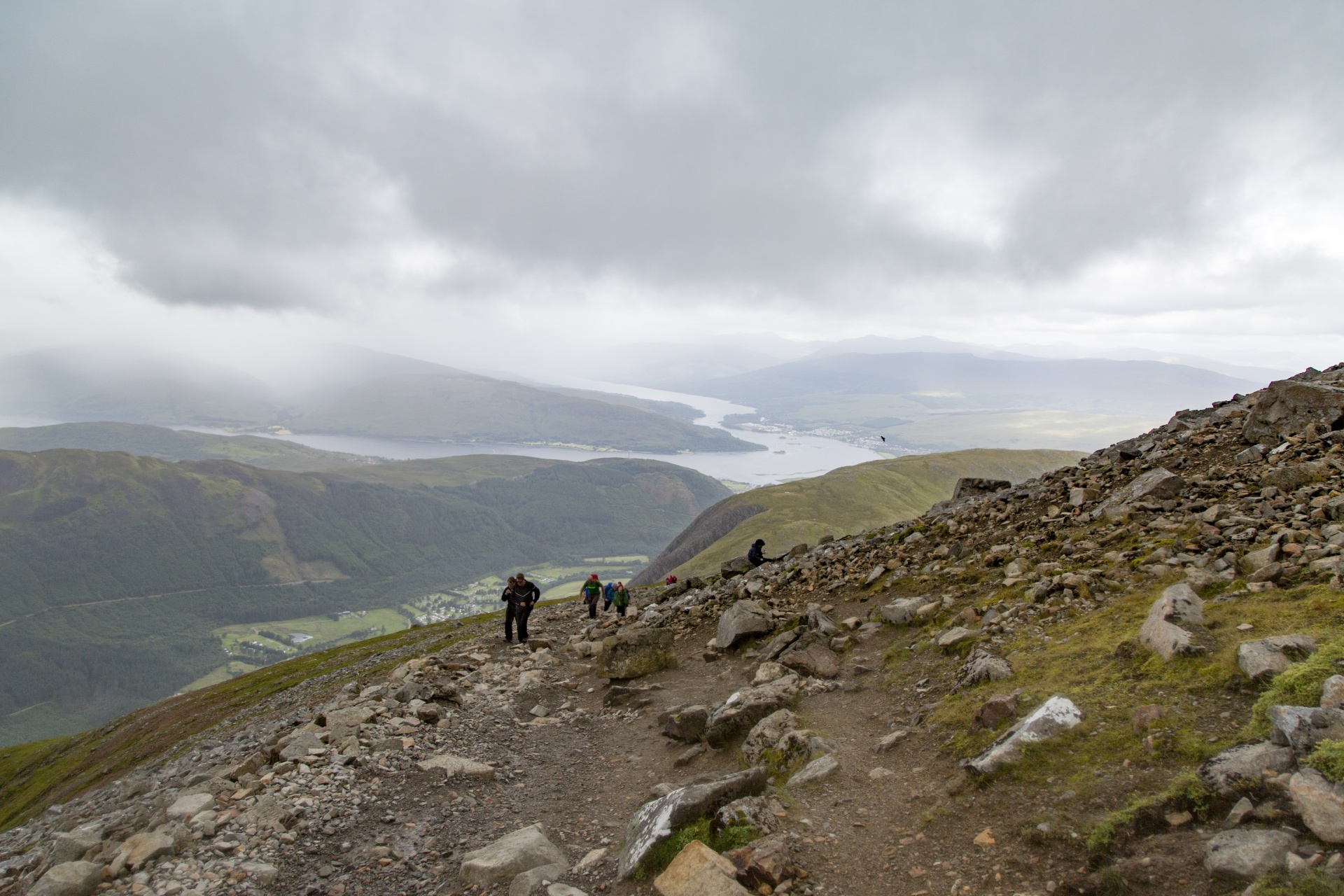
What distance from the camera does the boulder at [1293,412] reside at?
1674 cm

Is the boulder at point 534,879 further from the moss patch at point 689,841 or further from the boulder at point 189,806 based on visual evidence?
the boulder at point 189,806

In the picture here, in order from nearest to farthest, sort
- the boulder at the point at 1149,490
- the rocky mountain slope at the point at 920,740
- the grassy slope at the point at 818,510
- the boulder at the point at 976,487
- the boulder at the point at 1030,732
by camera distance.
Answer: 1. the rocky mountain slope at the point at 920,740
2. the boulder at the point at 1030,732
3. the boulder at the point at 1149,490
4. the boulder at the point at 976,487
5. the grassy slope at the point at 818,510

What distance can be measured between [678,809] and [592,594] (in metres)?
22.7

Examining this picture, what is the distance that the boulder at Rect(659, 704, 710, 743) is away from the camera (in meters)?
14.1

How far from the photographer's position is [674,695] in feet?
58.0

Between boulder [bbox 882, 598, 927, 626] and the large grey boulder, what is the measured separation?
21.4ft

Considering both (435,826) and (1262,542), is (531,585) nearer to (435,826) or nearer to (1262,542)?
(435,826)

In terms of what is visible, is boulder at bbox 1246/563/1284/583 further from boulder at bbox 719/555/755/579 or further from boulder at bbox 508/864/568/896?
boulder at bbox 719/555/755/579

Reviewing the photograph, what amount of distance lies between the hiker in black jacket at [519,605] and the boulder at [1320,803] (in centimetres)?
2291

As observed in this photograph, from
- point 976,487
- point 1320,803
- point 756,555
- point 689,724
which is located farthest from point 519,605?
point 1320,803

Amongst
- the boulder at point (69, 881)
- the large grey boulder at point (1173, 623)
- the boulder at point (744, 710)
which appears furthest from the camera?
the boulder at point (744, 710)

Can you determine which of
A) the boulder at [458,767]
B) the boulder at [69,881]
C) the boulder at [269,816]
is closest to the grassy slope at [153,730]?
the boulder at [458,767]

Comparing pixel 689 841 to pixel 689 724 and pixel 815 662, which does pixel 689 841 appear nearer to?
pixel 689 724

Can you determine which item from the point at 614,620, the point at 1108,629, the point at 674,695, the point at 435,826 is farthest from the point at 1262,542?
the point at 614,620
